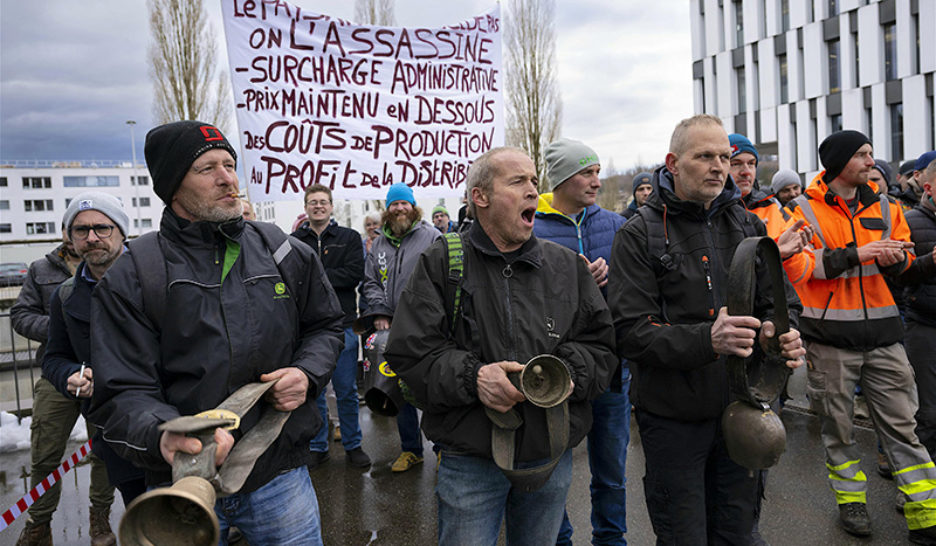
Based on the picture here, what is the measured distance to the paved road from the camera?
12.4ft

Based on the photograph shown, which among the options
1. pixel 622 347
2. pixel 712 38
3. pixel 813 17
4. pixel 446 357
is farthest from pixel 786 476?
pixel 712 38

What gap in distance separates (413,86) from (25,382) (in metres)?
8.83

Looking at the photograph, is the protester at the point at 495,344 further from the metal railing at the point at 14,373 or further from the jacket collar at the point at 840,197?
the metal railing at the point at 14,373

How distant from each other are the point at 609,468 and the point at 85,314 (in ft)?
8.54

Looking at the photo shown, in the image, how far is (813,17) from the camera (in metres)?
27.9

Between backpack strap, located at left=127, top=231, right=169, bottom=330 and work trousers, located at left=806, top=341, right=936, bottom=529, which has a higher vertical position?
backpack strap, located at left=127, top=231, right=169, bottom=330

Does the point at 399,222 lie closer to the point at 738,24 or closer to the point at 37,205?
the point at 738,24

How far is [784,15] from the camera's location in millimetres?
29359

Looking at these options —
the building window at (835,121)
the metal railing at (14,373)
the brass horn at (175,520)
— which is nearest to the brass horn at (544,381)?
the brass horn at (175,520)

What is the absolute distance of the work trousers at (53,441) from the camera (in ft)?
13.1

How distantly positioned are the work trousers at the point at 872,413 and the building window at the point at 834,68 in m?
28.6

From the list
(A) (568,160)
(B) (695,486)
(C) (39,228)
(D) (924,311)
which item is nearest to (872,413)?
(D) (924,311)

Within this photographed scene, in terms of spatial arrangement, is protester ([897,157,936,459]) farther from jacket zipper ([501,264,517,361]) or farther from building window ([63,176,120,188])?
building window ([63,176,120,188])

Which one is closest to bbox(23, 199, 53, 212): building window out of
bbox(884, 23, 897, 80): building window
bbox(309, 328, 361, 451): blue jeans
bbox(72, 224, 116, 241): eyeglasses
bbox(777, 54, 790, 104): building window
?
bbox(777, 54, 790, 104): building window
